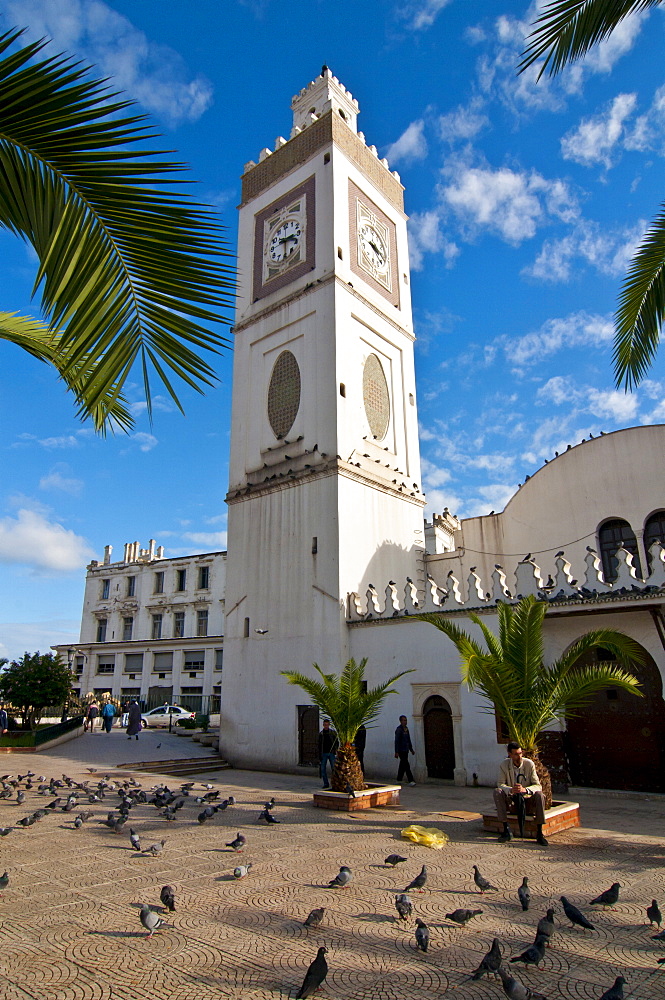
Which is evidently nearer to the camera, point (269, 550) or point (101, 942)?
point (101, 942)

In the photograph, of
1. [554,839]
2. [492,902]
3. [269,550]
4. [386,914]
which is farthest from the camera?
[269,550]

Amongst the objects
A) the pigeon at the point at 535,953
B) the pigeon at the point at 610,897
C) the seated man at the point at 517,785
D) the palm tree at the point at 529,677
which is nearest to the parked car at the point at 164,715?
the palm tree at the point at 529,677

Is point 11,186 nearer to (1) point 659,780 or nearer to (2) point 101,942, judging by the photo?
(2) point 101,942

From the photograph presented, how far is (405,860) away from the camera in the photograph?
25.2 ft

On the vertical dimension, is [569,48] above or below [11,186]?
above

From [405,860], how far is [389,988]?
3.63 meters

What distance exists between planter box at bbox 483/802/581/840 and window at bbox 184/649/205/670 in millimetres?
31315

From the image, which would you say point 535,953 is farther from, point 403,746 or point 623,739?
point 403,746

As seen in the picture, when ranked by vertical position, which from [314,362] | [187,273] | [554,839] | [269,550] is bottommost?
[554,839]

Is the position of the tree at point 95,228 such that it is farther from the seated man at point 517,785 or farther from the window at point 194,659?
the window at point 194,659

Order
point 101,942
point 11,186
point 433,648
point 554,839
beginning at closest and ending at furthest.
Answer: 1. point 11,186
2. point 101,942
3. point 554,839
4. point 433,648

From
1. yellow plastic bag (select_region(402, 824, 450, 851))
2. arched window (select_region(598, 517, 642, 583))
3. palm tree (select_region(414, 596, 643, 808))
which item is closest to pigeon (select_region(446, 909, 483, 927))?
yellow plastic bag (select_region(402, 824, 450, 851))

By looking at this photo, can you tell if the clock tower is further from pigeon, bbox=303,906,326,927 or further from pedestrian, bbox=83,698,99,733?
pigeon, bbox=303,906,326,927

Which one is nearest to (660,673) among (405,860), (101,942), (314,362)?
(405,860)
